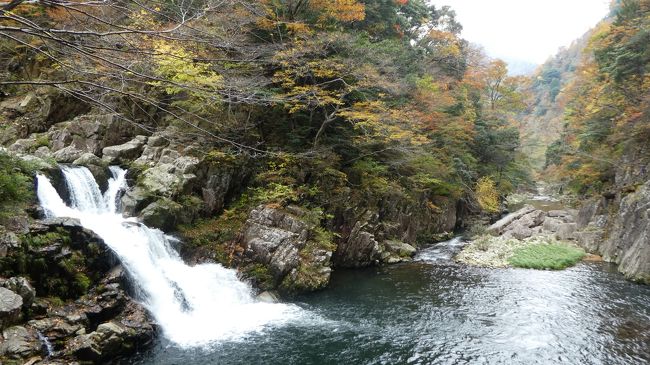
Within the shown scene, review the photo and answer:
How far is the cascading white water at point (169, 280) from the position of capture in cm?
1070

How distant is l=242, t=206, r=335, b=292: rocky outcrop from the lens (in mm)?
13828

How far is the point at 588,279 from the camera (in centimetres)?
1550

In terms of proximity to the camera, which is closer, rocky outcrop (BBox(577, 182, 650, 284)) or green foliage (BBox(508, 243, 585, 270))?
rocky outcrop (BBox(577, 182, 650, 284))

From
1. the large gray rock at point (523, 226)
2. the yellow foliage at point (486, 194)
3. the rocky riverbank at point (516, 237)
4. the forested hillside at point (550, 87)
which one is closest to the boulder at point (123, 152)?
the rocky riverbank at point (516, 237)

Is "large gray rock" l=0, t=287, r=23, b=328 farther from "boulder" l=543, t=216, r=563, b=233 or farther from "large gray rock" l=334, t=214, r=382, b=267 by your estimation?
"boulder" l=543, t=216, r=563, b=233

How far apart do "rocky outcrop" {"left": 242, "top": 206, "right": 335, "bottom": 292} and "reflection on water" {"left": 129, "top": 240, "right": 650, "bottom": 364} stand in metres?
0.74

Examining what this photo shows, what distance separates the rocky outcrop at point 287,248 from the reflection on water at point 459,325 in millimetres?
736

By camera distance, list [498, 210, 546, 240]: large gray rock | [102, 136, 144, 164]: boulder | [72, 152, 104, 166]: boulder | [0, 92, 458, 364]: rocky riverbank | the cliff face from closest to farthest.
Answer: [0, 92, 458, 364]: rocky riverbank, [72, 152, 104, 166]: boulder, [102, 136, 144, 164]: boulder, the cliff face, [498, 210, 546, 240]: large gray rock

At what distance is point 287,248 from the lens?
14219 mm

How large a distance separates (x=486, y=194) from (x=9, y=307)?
1099 inches

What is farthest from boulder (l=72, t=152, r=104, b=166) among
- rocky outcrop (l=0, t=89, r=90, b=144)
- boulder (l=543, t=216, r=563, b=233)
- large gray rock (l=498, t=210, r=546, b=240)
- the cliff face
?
boulder (l=543, t=216, r=563, b=233)

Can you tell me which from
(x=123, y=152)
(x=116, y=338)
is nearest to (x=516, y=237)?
(x=123, y=152)

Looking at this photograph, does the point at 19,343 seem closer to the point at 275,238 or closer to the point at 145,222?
the point at 145,222

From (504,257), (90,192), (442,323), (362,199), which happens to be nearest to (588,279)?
(504,257)
